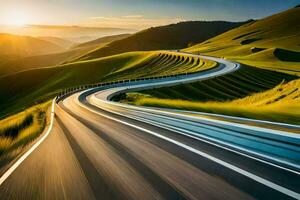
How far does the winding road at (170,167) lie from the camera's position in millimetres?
6148

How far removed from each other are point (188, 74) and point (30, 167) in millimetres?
61835

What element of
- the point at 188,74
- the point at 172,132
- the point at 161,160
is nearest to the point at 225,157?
the point at 161,160

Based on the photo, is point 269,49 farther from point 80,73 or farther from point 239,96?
point 239,96

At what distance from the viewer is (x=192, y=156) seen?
341 inches

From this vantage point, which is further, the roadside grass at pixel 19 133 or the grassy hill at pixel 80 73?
the grassy hill at pixel 80 73

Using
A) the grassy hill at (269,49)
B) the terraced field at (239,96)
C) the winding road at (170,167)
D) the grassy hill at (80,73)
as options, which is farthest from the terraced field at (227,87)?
the winding road at (170,167)

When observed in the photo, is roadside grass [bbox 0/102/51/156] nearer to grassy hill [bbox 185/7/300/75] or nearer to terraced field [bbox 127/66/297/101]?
terraced field [bbox 127/66/297/101]

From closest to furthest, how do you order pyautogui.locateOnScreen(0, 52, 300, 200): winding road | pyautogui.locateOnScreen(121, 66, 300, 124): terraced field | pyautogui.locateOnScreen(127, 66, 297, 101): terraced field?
pyautogui.locateOnScreen(0, 52, 300, 200): winding road → pyautogui.locateOnScreen(121, 66, 300, 124): terraced field → pyautogui.locateOnScreen(127, 66, 297, 101): terraced field

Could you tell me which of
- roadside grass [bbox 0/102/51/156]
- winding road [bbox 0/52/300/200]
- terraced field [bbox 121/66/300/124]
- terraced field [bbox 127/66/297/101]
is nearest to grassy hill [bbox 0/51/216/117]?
terraced field [bbox 127/66/297/101]

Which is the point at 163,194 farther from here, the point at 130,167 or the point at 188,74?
the point at 188,74

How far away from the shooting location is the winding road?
6.15m

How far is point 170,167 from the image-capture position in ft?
25.5

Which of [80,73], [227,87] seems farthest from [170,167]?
[80,73]

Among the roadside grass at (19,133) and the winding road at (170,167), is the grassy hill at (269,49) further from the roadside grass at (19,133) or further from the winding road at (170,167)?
the winding road at (170,167)
